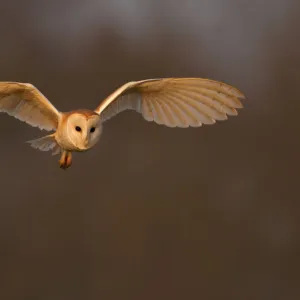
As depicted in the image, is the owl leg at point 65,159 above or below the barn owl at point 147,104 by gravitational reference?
below

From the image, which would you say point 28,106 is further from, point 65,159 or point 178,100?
point 178,100

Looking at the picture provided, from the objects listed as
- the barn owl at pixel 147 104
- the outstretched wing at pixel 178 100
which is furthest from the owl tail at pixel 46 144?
the outstretched wing at pixel 178 100

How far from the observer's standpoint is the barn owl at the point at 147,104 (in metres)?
1.87

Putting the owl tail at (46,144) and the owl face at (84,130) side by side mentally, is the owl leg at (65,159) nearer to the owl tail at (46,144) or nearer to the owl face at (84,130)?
the owl tail at (46,144)

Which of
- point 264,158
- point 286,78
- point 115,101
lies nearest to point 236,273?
point 264,158

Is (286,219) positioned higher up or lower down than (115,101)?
lower down

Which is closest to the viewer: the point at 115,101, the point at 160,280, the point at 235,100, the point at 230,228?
the point at 235,100

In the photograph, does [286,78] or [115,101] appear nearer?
[115,101]

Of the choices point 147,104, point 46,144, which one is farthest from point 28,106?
point 147,104

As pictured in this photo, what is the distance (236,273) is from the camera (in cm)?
514

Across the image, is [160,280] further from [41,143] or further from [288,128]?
[41,143]

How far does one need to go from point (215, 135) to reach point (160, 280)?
0.83 m

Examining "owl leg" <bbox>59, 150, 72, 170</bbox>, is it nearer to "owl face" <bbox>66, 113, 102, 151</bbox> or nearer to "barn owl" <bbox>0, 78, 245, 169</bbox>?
"barn owl" <bbox>0, 78, 245, 169</bbox>

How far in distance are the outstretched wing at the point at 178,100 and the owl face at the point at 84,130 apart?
0.41 ft
